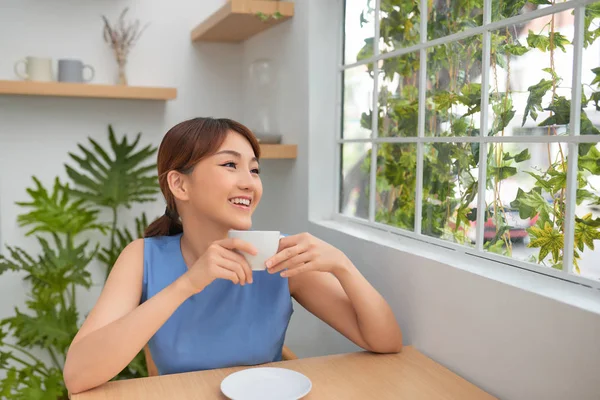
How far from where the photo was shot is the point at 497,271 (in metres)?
1.42

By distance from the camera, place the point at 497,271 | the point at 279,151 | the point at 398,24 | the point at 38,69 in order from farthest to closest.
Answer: the point at 38,69, the point at 279,151, the point at 398,24, the point at 497,271

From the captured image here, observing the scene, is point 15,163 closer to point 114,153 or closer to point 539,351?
point 114,153

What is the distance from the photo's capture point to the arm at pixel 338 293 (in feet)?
4.59

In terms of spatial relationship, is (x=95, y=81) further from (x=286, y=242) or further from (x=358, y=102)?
(x=286, y=242)

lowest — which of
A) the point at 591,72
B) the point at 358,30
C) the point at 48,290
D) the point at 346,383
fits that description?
the point at 48,290

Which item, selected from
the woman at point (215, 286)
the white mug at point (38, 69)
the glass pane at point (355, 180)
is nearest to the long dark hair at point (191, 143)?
the woman at point (215, 286)

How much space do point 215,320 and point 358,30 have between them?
1144 mm

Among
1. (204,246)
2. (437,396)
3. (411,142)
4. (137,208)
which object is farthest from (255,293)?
(137,208)

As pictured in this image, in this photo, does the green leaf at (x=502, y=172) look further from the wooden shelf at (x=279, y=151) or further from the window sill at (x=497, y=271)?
the wooden shelf at (x=279, y=151)

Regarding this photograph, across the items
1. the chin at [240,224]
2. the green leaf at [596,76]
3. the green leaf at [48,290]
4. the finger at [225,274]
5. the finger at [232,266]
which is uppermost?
the green leaf at [596,76]

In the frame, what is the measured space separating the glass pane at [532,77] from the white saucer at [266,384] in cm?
74

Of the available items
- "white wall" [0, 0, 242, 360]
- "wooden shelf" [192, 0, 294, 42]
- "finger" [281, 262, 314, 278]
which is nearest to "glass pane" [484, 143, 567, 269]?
"finger" [281, 262, 314, 278]

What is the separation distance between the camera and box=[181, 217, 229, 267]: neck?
5.13ft

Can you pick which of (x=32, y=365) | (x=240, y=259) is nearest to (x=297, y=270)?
(x=240, y=259)
